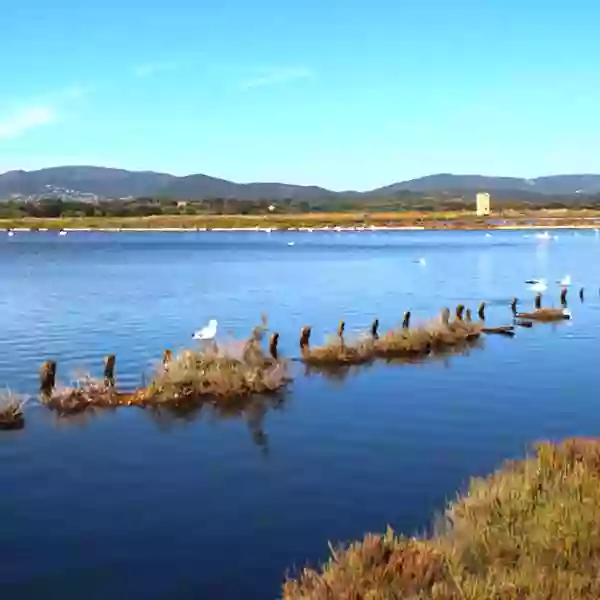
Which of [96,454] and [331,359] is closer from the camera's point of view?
[96,454]

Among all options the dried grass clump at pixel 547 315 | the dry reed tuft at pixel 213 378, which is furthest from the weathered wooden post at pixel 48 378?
the dried grass clump at pixel 547 315

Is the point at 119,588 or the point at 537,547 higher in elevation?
the point at 537,547

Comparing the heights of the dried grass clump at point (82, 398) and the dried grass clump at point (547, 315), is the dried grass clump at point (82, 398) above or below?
above

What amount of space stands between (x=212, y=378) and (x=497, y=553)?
13065 mm

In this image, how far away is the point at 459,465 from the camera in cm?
1645

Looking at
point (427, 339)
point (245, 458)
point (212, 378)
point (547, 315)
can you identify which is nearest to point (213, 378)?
point (212, 378)

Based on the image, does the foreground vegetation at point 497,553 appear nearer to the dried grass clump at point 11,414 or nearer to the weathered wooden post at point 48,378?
the dried grass clump at point 11,414

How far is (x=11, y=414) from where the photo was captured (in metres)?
19.6

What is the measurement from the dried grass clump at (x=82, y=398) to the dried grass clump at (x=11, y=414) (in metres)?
1.09

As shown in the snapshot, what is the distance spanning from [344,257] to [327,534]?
88.2 metres

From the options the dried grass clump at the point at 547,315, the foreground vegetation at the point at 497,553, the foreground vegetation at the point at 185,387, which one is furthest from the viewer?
the dried grass clump at the point at 547,315

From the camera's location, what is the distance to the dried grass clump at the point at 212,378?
21.8 m

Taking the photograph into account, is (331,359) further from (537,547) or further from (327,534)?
(537,547)

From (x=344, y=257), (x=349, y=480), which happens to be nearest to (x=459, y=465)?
(x=349, y=480)
